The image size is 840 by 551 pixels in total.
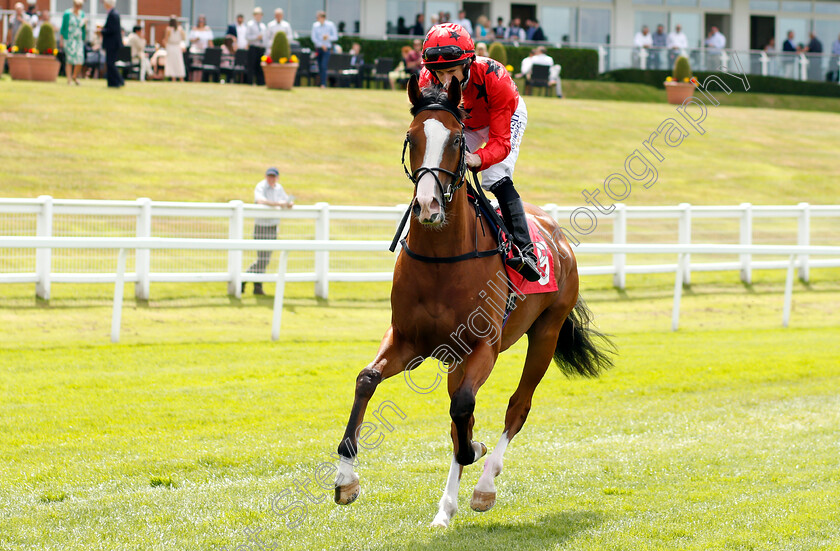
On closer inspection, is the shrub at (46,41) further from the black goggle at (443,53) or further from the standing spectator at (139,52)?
the black goggle at (443,53)

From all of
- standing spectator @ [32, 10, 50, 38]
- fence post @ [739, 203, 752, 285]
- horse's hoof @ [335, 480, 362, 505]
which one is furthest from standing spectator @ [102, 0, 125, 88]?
horse's hoof @ [335, 480, 362, 505]

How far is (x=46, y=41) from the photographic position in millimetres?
20125

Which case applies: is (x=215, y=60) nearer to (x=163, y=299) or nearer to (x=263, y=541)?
(x=163, y=299)

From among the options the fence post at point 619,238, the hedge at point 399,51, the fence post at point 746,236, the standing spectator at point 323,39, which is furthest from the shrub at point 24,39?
the fence post at point 746,236

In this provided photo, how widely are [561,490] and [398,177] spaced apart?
13.4 m

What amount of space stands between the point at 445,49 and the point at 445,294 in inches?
45.4

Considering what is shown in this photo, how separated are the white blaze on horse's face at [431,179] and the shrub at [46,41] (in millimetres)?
18231

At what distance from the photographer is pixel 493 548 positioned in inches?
163

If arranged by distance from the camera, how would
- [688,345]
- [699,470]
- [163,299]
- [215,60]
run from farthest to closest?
1. [215,60]
2. [163,299]
3. [688,345]
4. [699,470]

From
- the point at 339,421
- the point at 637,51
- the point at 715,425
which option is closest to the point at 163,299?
the point at 339,421

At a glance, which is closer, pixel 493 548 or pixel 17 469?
pixel 493 548

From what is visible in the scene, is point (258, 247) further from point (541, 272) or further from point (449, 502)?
point (449, 502)

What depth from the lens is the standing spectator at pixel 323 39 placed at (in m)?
24.0

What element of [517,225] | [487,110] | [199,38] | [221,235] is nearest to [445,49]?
[487,110]
